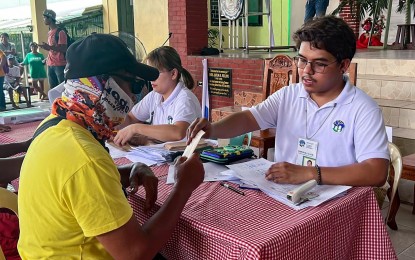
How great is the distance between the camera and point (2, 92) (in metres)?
Answer: 8.14

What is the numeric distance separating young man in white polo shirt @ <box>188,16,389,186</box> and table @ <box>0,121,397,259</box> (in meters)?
0.16

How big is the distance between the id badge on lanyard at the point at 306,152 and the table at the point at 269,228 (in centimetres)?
38

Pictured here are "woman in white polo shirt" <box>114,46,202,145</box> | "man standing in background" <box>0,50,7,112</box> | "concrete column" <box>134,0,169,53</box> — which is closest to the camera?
"woman in white polo shirt" <box>114,46,202,145</box>

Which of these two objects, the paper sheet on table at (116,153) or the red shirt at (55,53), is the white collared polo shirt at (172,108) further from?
the red shirt at (55,53)

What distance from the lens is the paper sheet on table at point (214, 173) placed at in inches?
67.8

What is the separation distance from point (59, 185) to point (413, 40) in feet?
22.1

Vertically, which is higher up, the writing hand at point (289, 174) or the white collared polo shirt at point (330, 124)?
the white collared polo shirt at point (330, 124)

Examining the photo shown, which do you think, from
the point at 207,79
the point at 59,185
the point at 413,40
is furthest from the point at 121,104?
the point at 413,40

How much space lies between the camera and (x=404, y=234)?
3164 mm

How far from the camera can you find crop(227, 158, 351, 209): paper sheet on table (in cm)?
150

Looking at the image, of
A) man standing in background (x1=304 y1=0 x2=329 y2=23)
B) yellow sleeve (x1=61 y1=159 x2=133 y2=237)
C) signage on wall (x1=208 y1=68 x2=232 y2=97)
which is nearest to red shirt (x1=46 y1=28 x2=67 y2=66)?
signage on wall (x1=208 y1=68 x2=232 y2=97)

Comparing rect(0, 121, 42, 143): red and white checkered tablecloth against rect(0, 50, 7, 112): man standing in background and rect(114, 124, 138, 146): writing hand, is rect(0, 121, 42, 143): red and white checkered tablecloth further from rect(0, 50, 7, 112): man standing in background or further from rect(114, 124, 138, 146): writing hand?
rect(0, 50, 7, 112): man standing in background

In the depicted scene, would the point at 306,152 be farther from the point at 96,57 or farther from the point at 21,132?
the point at 21,132

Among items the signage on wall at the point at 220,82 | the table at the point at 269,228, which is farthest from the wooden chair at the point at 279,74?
the table at the point at 269,228
